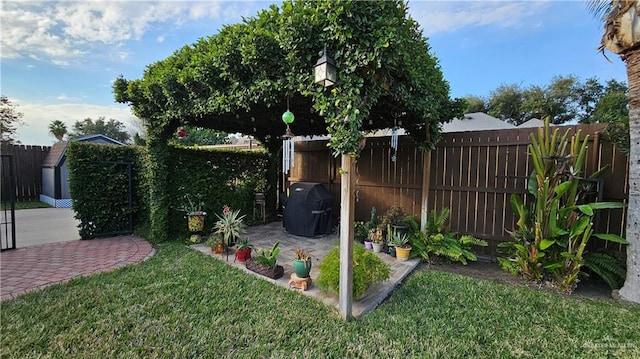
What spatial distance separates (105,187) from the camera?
5074 millimetres

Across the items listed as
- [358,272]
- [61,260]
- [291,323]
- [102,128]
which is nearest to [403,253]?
[358,272]

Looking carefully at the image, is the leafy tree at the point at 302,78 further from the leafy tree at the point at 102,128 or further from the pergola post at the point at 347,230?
the leafy tree at the point at 102,128

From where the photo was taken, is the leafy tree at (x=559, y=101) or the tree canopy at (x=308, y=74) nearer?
the tree canopy at (x=308, y=74)

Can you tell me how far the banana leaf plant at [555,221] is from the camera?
2.96 meters

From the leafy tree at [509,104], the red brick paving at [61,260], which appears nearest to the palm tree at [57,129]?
the red brick paving at [61,260]

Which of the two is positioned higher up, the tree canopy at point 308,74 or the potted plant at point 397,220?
the tree canopy at point 308,74

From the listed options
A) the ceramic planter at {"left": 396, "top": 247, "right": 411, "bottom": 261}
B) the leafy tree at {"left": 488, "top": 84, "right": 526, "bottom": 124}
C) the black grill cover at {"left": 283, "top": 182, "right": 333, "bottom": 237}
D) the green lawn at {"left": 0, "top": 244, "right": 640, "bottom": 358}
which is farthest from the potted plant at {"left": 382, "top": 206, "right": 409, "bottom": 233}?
the leafy tree at {"left": 488, "top": 84, "right": 526, "bottom": 124}

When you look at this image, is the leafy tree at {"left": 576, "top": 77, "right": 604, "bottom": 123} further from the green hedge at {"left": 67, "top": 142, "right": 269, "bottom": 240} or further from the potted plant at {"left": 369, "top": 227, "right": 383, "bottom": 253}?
the green hedge at {"left": 67, "top": 142, "right": 269, "bottom": 240}

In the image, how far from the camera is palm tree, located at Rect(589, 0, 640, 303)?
2.65 meters

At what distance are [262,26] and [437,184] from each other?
3734mm

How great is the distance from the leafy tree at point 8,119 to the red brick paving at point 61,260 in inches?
527

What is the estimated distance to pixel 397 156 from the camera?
16.9ft

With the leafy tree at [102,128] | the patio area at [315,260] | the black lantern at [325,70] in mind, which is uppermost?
the leafy tree at [102,128]

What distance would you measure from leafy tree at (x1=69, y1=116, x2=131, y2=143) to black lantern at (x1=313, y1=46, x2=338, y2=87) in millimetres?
28863
